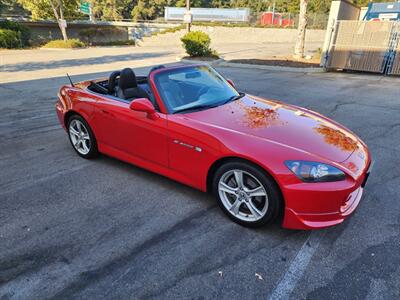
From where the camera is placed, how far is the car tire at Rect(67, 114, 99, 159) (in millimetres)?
4340

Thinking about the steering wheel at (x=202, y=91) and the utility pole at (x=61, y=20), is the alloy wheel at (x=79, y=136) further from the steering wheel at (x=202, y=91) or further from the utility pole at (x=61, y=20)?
the utility pole at (x=61, y=20)

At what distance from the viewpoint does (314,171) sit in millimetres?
2619

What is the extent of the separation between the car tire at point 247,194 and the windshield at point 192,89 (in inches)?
35.8

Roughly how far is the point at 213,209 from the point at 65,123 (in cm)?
279

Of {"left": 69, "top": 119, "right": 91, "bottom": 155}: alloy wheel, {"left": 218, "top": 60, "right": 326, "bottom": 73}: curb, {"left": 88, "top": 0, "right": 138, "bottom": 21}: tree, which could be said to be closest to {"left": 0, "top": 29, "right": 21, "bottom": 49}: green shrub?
{"left": 218, "top": 60, "right": 326, "bottom": 73}: curb

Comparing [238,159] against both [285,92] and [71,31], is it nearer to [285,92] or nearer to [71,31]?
[285,92]

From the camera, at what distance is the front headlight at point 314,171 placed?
261 cm

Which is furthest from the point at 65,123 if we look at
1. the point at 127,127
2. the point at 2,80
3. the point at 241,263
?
the point at 2,80

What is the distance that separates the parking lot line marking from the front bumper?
0.23 metres

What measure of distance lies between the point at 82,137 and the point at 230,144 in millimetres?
2537

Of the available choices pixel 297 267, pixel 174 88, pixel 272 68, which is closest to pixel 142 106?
pixel 174 88

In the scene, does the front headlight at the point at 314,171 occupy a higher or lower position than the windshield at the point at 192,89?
lower

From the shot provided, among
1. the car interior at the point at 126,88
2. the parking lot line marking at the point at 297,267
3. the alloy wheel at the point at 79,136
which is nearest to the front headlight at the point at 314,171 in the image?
the parking lot line marking at the point at 297,267

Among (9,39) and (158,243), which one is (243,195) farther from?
(9,39)
